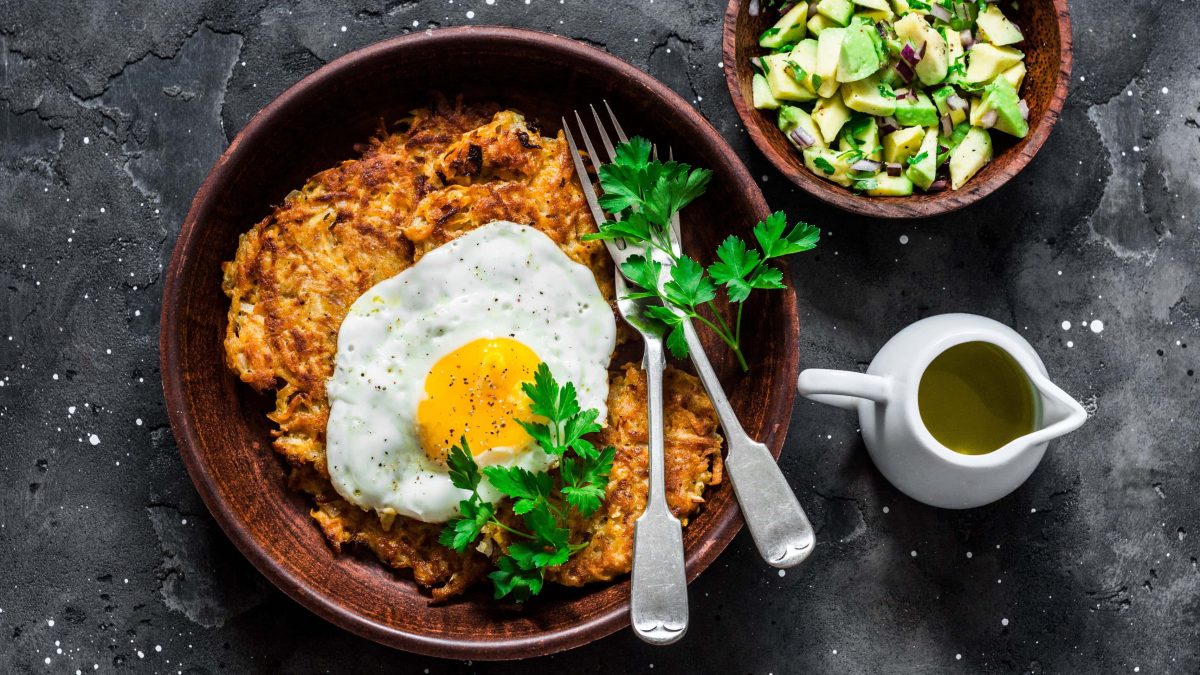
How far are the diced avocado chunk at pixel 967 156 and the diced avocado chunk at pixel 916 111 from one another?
0.44 feet

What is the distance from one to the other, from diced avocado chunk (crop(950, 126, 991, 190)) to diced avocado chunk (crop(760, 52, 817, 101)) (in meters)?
0.55

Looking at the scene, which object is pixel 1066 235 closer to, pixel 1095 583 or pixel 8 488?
pixel 1095 583

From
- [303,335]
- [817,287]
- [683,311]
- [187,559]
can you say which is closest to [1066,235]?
[817,287]

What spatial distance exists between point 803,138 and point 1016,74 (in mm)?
842

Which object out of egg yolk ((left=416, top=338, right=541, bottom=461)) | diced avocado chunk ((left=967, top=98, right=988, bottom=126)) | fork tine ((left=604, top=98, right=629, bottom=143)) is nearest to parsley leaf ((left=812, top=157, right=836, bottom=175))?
diced avocado chunk ((left=967, top=98, right=988, bottom=126))

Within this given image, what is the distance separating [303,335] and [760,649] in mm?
2013

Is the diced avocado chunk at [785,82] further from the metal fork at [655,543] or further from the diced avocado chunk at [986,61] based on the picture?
the metal fork at [655,543]

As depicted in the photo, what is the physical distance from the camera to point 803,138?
3.35 meters

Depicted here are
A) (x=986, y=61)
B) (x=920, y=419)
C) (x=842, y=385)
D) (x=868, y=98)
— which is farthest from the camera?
(x=986, y=61)

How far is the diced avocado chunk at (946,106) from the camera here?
11.0 feet

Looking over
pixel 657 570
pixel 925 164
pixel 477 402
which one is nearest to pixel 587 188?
pixel 477 402

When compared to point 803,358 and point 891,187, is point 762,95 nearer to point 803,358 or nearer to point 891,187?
point 891,187

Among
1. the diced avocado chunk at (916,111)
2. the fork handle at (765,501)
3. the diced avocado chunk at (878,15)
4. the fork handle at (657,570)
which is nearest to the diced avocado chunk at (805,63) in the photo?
the diced avocado chunk at (878,15)

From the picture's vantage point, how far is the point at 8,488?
3.51 metres
